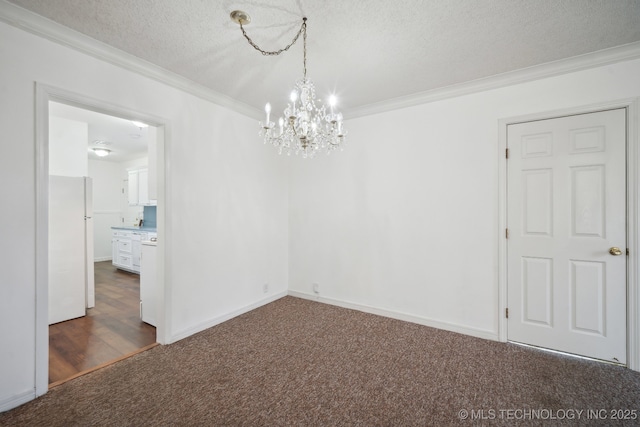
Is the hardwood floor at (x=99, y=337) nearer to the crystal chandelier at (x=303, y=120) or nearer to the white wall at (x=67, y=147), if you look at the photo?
the white wall at (x=67, y=147)

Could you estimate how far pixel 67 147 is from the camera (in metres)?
4.08

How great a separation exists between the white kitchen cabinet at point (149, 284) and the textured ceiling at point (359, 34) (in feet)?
6.73

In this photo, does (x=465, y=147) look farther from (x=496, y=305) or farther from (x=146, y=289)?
(x=146, y=289)

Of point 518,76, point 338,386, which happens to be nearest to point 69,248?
point 338,386

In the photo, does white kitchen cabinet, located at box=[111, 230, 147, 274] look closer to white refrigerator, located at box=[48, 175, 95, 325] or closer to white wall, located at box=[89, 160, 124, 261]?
white wall, located at box=[89, 160, 124, 261]

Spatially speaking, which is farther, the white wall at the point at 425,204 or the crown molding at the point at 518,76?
the white wall at the point at 425,204

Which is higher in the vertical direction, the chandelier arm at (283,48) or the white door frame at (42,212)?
the chandelier arm at (283,48)

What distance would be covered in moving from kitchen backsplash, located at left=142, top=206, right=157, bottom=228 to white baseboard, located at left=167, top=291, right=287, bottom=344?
14.3ft

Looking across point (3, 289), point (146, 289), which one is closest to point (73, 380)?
point (3, 289)

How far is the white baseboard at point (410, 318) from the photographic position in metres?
2.79

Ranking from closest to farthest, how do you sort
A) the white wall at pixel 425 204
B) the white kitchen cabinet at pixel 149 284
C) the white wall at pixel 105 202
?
1. the white wall at pixel 425 204
2. the white kitchen cabinet at pixel 149 284
3. the white wall at pixel 105 202

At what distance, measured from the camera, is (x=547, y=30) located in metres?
2.01

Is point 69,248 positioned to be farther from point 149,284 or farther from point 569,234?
point 569,234

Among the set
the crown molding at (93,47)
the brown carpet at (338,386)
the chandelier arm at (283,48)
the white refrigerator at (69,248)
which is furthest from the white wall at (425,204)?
the white refrigerator at (69,248)
